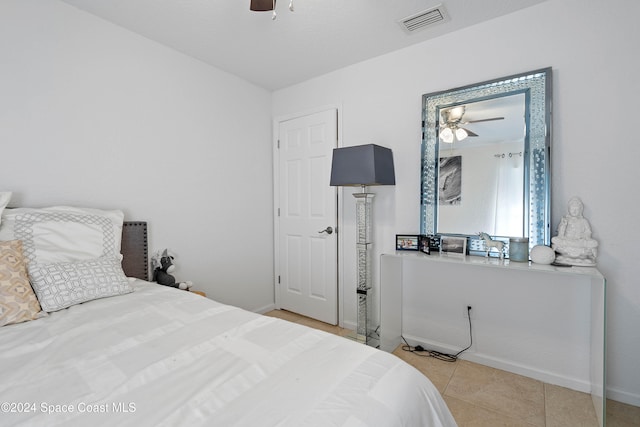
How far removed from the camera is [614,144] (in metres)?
1.82

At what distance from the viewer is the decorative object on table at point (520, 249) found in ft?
6.43

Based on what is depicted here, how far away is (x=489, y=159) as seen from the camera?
2.17 meters

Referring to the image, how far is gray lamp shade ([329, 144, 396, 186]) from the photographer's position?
2.28 metres

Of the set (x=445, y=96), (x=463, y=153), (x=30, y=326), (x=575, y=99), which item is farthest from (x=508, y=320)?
(x=30, y=326)

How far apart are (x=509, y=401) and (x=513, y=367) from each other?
0.38 metres

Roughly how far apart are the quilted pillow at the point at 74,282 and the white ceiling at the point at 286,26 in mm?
1693

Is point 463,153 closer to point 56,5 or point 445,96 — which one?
point 445,96

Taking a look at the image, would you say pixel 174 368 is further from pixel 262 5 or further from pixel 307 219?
pixel 307 219

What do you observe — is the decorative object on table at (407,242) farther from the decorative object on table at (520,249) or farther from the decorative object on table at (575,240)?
the decorative object on table at (575,240)

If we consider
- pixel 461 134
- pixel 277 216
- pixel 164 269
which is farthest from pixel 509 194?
pixel 164 269

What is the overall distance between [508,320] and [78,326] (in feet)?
8.45

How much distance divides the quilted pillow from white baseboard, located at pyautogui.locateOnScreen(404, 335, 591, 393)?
227 cm

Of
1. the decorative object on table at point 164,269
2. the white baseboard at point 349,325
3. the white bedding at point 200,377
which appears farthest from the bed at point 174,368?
the white baseboard at point 349,325

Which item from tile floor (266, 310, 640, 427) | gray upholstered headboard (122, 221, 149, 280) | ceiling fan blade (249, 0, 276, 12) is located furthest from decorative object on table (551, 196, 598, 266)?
gray upholstered headboard (122, 221, 149, 280)
